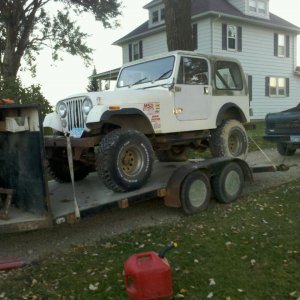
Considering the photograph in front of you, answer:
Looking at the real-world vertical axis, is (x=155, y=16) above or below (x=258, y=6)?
below

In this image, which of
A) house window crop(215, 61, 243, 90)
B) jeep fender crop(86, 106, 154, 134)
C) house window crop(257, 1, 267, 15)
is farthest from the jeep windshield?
house window crop(257, 1, 267, 15)

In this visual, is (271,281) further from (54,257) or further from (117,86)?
(117,86)

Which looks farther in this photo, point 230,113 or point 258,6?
point 258,6

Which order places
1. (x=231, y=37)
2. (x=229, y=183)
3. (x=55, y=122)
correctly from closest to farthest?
1. (x=55, y=122)
2. (x=229, y=183)
3. (x=231, y=37)

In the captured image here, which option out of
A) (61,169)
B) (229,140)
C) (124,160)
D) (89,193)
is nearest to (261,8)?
(229,140)

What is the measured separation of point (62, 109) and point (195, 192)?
220 cm

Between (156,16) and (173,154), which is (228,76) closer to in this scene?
(173,154)

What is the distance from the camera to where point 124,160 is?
619 centimetres

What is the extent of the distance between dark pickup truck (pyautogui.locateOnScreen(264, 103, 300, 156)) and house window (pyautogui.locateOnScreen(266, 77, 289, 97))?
16591 millimetres

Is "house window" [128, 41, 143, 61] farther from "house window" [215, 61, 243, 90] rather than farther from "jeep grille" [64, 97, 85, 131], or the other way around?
"jeep grille" [64, 97, 85, 131]

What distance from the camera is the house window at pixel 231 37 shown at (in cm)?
2611

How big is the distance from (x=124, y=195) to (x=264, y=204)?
92.0 inches

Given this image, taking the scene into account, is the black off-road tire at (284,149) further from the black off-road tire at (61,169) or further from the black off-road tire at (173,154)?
the black off-road tire at (61,169)

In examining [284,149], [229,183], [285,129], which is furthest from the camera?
[284,149]
